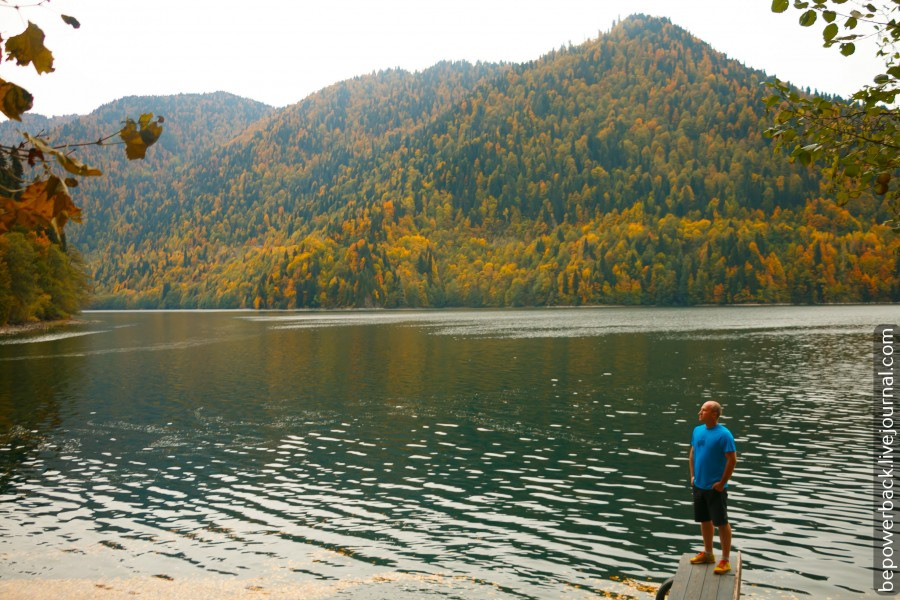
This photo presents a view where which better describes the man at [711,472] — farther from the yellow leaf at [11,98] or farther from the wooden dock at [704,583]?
the yellow leaf at [11,98]

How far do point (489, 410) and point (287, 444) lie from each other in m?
16.0

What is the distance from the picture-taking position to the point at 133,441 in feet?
141

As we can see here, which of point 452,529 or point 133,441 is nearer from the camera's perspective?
point 452,529

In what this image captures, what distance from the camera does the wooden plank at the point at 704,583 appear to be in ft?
47.8

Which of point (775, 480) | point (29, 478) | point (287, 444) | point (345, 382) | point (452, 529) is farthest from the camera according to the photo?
point (345, 382)

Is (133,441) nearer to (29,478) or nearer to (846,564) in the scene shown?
(29,478)

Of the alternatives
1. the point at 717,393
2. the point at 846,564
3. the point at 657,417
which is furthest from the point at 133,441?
the point at 717,393

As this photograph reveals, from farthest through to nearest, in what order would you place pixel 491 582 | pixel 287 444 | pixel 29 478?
pixel 287 444, pixel 29 478, pixel 491 582

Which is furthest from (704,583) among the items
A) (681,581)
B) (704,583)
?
(681,581)

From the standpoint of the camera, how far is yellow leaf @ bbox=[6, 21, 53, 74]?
4.93m

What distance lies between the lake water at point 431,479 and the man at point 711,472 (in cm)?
356

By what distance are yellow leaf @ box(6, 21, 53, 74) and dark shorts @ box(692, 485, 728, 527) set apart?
16.1 m

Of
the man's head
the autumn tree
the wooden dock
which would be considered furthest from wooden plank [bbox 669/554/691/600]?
the autumn tree

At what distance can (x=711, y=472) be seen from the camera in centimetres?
1697
